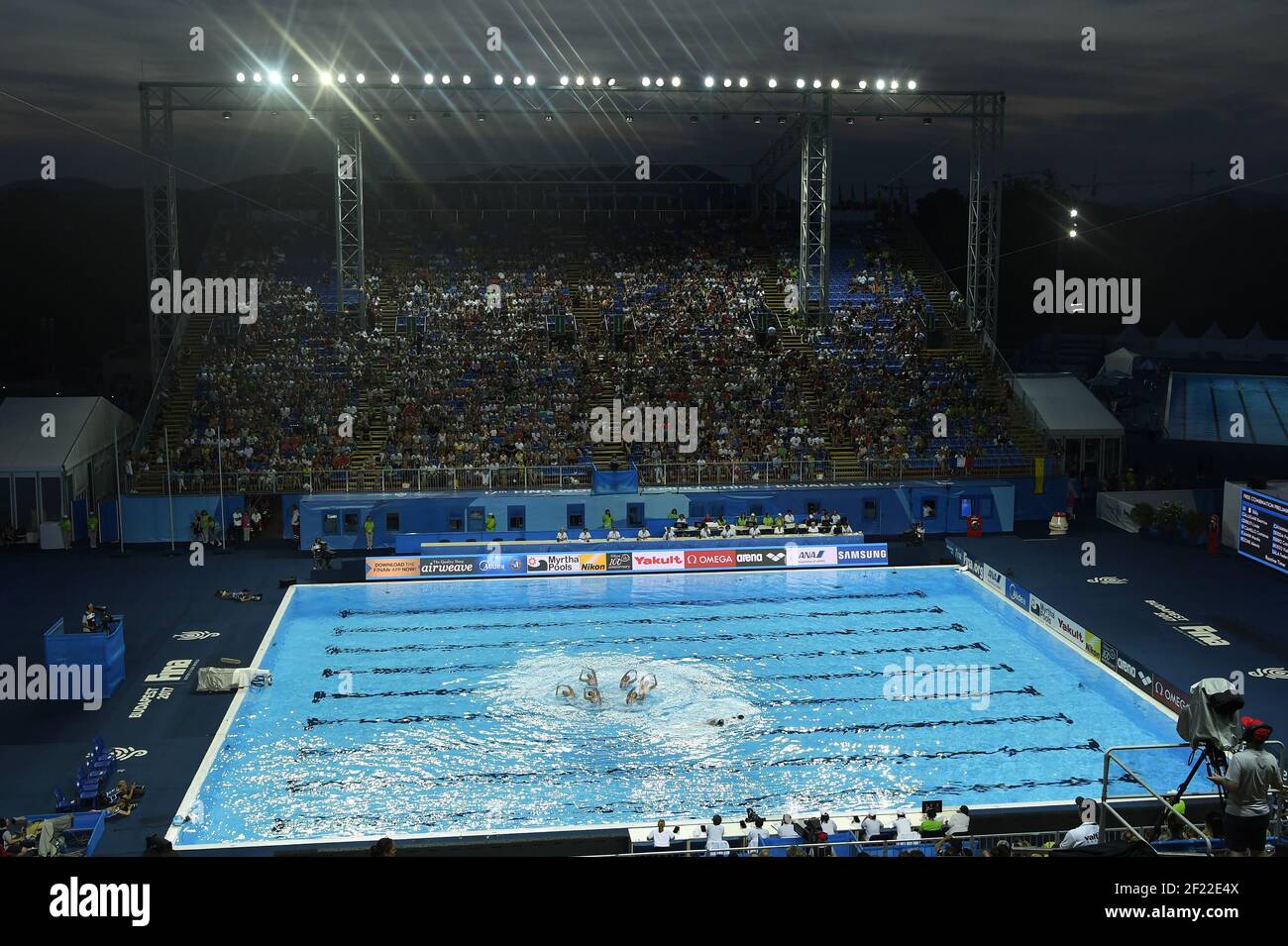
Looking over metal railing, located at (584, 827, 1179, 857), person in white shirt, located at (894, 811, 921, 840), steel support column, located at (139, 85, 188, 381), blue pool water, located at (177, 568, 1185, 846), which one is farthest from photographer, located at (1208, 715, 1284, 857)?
steel support column, located at (139, 85, 188, 381)

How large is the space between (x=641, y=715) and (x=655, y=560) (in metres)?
12.0

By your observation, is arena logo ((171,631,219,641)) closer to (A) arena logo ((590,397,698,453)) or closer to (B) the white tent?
(B) the white tent

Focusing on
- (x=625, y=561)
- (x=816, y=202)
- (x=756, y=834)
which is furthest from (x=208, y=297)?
(x=756, y=834)

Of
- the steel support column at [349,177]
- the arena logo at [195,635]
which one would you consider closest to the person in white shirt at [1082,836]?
the arena logo at [195,635]

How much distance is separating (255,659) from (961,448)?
24.4m

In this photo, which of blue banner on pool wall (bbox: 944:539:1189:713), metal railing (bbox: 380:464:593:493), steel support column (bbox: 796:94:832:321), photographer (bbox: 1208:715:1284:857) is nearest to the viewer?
photographer (bbox: 1208:715:1284:857)

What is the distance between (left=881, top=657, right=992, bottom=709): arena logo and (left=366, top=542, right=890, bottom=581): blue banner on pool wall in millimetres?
8922

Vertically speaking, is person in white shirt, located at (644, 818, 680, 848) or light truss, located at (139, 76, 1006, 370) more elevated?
light truss, located at (139, 76, 1006, 370)

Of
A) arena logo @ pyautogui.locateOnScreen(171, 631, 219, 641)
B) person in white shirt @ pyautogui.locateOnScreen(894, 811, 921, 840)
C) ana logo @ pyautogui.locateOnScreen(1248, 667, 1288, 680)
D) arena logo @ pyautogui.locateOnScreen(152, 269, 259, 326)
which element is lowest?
person in white shirt @ pyautogui.locateOnScreen(894, 811, 921, 840)

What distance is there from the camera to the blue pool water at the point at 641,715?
18125mm

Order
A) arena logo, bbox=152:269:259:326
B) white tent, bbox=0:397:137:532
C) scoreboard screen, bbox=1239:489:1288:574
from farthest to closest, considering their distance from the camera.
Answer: arena logo, bbox=152:269:259:326 → white tent, bbox=0:397:137:532 → scoreboard screen, bbox=1239:489:1288:574

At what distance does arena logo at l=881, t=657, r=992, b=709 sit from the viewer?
22.9 meters

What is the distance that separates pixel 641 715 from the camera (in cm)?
2175
